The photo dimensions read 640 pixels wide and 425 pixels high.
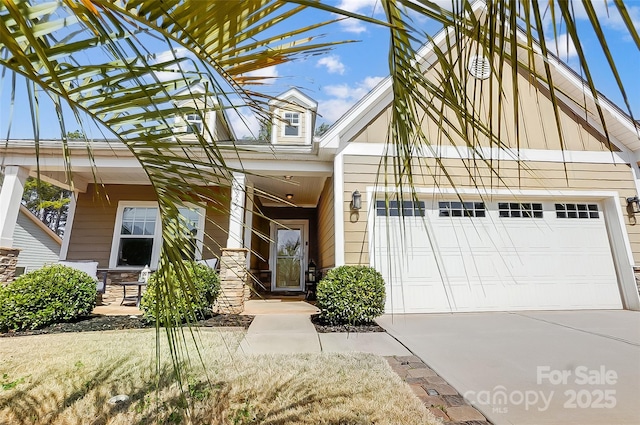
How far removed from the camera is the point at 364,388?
244 cm

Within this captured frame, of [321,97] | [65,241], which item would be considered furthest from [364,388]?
[65,241]

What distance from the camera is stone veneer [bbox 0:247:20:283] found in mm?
5952

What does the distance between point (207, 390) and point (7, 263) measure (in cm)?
636

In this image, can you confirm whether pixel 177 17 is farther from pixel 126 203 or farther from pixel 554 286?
pixel 126 203

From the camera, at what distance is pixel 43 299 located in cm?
469

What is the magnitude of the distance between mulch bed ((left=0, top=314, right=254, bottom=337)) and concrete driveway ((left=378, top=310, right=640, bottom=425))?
2.37 metres

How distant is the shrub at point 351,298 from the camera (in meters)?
4.66

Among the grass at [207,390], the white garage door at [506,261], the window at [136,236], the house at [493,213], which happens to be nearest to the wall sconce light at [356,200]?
the house at [493,213]

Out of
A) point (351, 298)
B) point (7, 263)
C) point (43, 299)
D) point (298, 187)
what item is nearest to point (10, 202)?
point (7, 263)

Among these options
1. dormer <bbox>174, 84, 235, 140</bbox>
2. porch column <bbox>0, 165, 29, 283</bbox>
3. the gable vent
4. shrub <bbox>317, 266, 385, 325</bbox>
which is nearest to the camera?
the gable vent

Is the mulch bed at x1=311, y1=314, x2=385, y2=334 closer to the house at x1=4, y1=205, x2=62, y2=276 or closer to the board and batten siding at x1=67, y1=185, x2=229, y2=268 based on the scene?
the board and batten siding at x1=67, y1=185, x2=229, y2=268

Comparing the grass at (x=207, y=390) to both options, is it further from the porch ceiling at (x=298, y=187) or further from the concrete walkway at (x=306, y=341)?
the porch ceiling at (x=298, y=187)

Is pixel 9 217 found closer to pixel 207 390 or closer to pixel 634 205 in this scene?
pixel 207 390

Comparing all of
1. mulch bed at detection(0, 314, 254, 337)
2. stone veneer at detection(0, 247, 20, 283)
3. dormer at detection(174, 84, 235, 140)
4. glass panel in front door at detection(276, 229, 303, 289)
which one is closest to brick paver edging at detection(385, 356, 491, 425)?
dormer at detection(174, 84, 235, 140)
